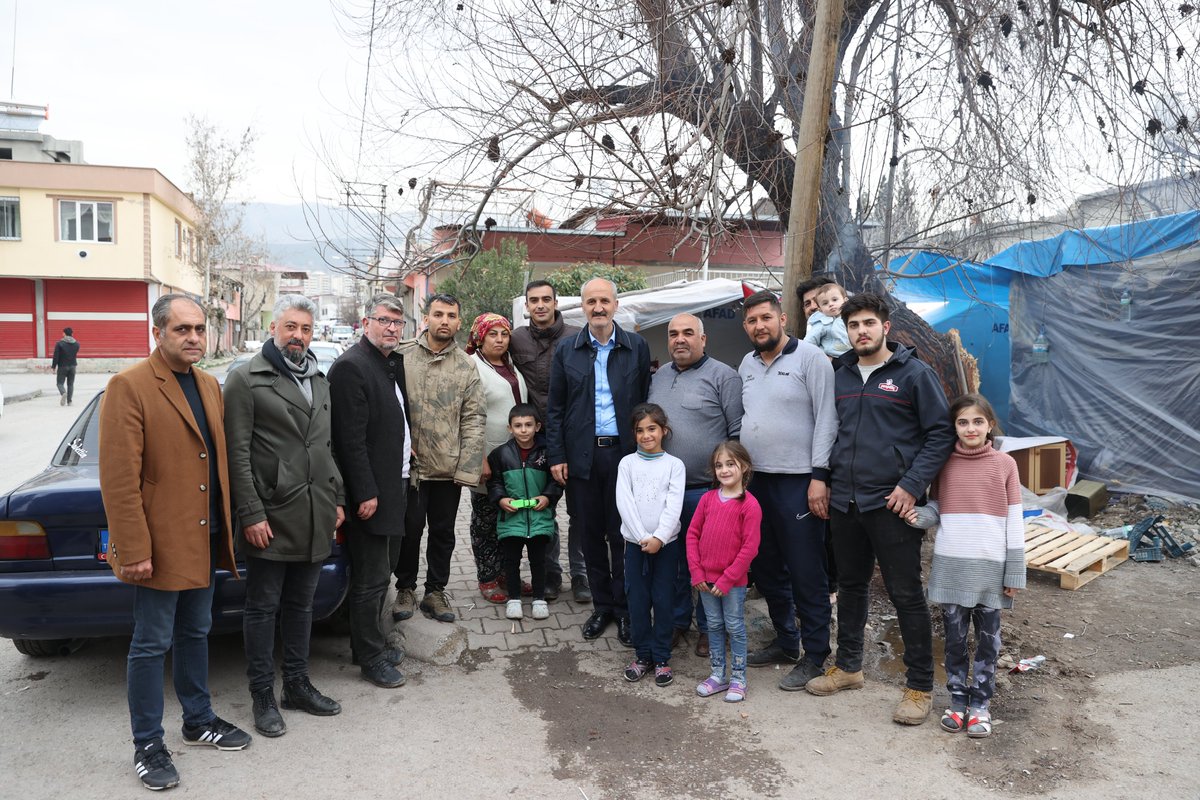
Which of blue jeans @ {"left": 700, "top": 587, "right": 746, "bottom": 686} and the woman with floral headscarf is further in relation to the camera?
the woman with floral headscarf

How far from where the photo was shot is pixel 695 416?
462cm

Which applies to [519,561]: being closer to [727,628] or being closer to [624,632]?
[624,632]

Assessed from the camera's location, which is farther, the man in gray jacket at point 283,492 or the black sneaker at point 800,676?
the black sneaker at point 800,676

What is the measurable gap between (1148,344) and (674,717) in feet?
25.3

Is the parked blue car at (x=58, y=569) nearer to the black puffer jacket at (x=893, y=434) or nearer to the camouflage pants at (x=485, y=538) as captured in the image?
the camouflage pants at (x=485, y=538)

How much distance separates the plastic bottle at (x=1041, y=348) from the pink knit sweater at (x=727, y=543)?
Result: 7528 millimetres

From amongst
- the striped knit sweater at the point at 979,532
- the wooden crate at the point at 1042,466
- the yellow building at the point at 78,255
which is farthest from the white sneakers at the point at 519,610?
the yellow building at the point at 78,255

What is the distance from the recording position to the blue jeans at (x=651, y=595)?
4398 millimetres

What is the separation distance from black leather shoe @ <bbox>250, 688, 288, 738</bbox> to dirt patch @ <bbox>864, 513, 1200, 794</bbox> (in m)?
3.07

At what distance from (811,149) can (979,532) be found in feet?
9.51

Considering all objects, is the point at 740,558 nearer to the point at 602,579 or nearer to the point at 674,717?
the point at 674,717

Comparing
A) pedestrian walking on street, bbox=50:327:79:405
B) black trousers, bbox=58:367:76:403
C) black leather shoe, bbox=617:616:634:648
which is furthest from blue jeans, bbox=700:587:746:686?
black trousers, bbox=58:367:76:403

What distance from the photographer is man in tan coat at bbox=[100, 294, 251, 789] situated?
3.20 m

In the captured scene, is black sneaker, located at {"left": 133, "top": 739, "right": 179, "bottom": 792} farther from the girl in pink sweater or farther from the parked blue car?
the girl in pink sweater
